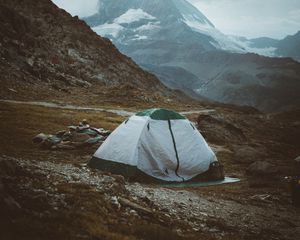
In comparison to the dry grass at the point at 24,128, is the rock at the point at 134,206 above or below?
above

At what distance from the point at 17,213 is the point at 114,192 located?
394cm

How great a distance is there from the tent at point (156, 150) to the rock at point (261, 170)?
334cm

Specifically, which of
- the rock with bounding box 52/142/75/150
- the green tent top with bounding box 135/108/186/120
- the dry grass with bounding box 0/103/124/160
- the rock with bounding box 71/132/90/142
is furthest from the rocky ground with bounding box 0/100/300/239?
the green tent top with bounding box 135/108/186/120

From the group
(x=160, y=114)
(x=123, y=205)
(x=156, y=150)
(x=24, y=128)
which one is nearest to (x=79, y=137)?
(x=24, y=128)

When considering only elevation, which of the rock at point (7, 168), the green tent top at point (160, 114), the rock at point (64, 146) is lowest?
the rock at point (64, 146)

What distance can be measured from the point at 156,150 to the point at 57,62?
2590 inches

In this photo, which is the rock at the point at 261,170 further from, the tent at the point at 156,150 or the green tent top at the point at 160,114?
the green tent top at the point at 160,114

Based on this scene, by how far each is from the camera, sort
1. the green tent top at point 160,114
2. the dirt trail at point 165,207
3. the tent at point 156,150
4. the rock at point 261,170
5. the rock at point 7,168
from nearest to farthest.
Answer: the dirt trail at point 165,207 → the rock at point 7,168 → the tent at point 156,150 → the green tent top at point 160,114 → the rock at point 261,170

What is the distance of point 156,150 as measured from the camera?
15.5m

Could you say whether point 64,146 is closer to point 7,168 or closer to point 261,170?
point 7,168

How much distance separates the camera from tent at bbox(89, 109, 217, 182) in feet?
49.5

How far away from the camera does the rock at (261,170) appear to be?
18.6 m

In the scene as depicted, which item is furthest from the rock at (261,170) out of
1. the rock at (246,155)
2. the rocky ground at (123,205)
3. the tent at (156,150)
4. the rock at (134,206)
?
the rock at (134,206)

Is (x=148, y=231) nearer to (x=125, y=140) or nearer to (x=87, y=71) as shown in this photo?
(x=125, y=140)
